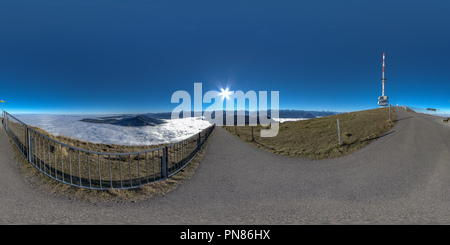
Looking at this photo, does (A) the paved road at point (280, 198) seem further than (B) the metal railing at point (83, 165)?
No

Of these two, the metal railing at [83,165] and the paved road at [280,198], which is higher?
the metal railing at [83,165]

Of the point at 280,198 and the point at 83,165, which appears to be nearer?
the point at 280,198

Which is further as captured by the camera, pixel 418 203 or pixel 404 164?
pixel 404 164

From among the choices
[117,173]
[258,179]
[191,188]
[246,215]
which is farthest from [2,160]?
[258,179]

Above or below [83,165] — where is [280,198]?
below

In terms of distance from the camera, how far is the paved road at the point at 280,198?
423cm

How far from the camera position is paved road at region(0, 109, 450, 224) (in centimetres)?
423

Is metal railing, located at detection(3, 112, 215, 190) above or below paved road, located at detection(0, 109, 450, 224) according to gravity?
above

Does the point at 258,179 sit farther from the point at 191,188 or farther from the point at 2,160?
the point at 2,160

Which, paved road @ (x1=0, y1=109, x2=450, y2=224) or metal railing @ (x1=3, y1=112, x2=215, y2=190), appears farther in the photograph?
metal railing @ (x1=3, y1=112, x2=215, y2=190)

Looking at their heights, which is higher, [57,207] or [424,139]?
[424,139]

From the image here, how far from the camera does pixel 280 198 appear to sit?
5.44 metres

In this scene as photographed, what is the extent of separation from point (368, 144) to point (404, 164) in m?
3.60

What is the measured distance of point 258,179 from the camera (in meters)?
7.11
